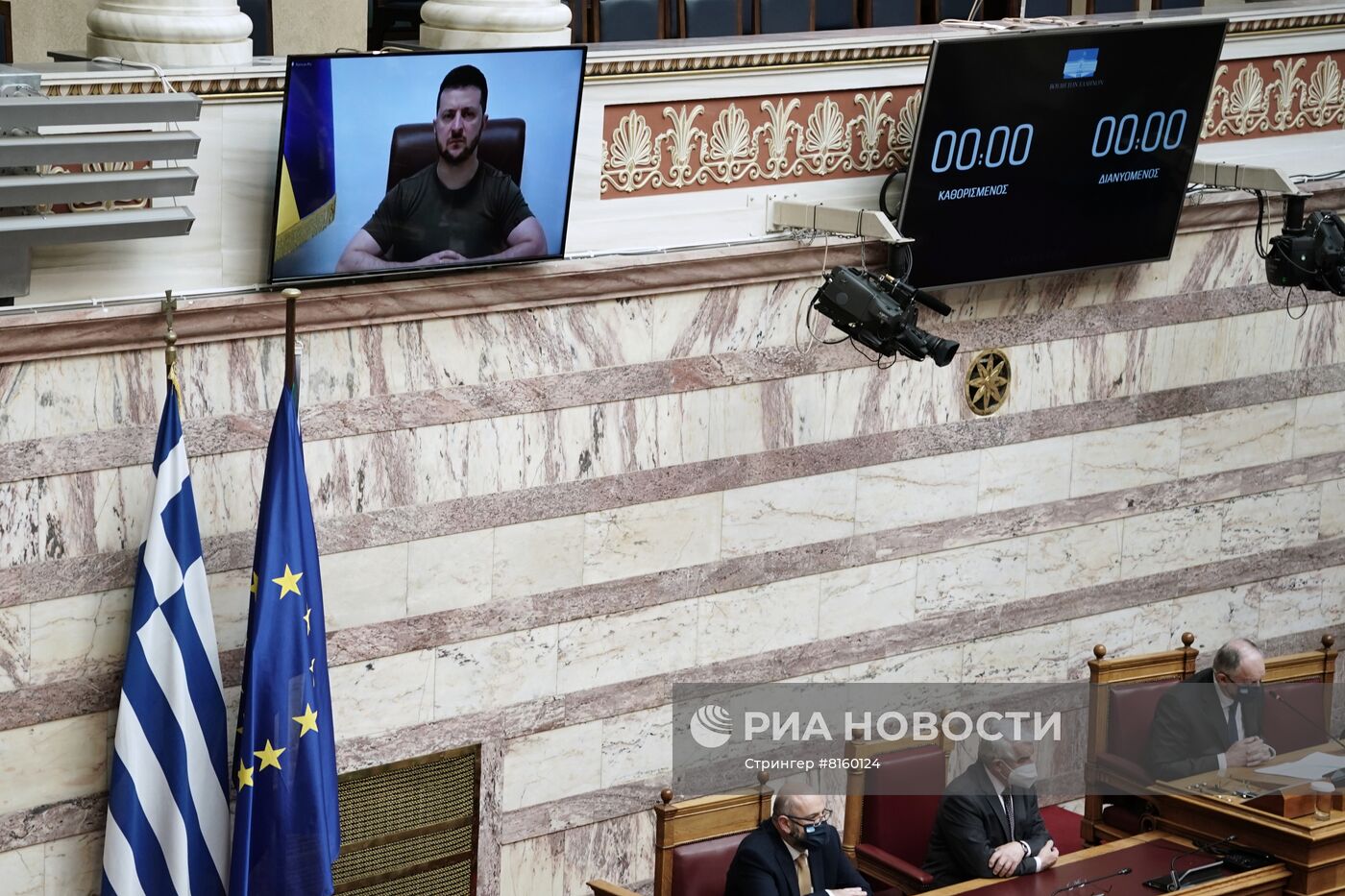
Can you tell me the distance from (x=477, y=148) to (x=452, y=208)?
0.24 m

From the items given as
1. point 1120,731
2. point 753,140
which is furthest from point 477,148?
point 1120,731

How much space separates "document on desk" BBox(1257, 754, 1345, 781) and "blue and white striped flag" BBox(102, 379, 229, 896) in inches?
160

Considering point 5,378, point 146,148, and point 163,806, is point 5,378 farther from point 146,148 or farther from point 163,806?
point 163,806

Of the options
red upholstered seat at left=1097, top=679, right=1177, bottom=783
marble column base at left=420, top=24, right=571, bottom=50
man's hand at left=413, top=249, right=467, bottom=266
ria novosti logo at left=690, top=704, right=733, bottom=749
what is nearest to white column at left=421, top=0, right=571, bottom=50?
marble column base at left=420, top=24, right=571, bottom=50

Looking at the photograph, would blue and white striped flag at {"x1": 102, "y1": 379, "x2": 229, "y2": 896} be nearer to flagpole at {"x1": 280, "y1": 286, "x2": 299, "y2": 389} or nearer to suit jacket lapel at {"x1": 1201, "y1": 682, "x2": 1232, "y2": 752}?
flagpole at {"x1": 280, "y1": 286, "x2": 299, "y2": 389}

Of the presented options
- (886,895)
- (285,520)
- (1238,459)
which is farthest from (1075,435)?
(285,520)

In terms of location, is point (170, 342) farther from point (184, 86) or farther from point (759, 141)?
point (759, 141)

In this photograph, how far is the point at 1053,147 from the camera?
817 cm

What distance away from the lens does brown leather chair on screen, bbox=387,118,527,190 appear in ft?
21.5

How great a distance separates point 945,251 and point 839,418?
819 mm

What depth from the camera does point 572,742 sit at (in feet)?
25.3

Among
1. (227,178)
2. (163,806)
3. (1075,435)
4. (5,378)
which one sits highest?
(227,178)

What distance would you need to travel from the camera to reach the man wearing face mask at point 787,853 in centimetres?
670

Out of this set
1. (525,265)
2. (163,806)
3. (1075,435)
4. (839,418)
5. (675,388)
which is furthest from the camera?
(1075,435)
